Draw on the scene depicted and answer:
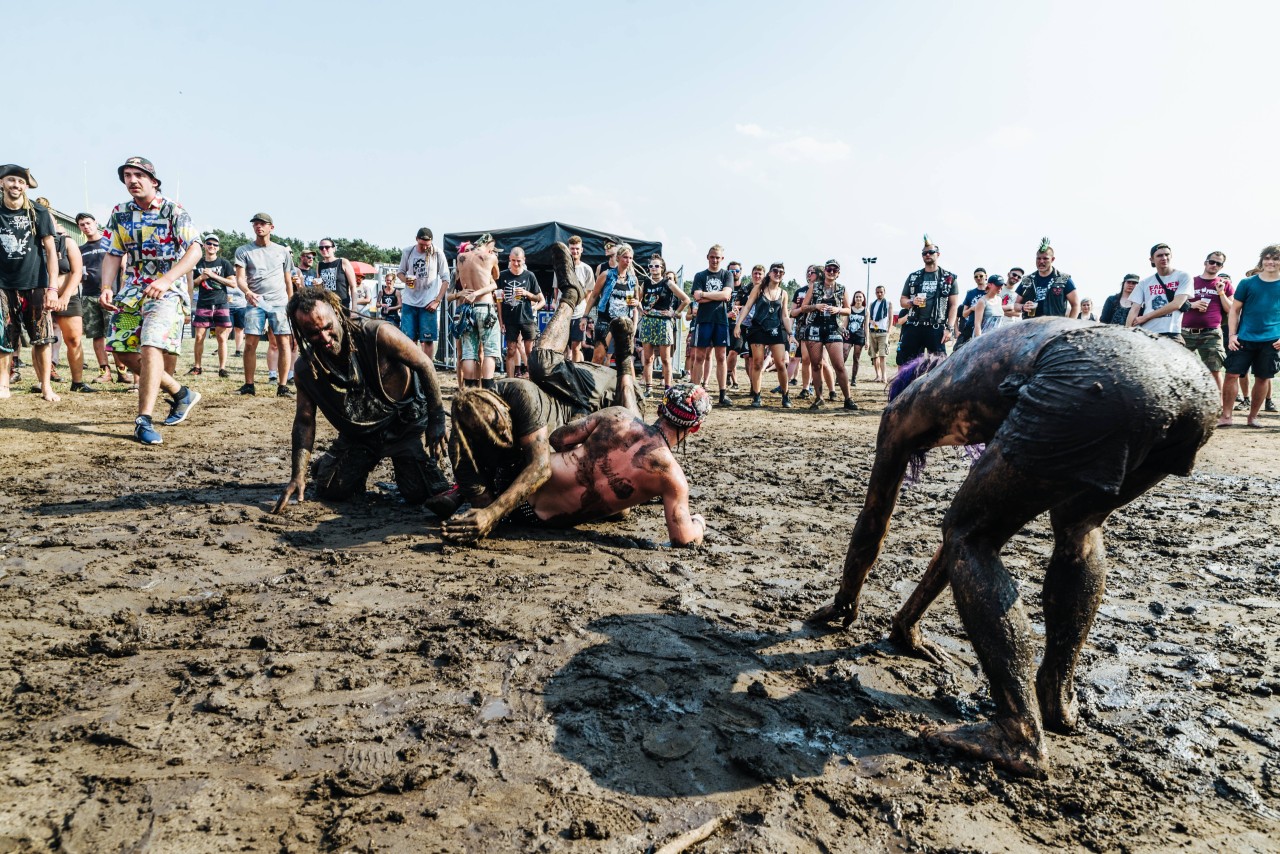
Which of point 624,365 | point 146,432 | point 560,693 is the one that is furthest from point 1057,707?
point 146,432

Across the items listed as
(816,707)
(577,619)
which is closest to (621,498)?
(577,619)

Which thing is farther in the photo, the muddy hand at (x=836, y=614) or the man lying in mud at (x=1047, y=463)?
the muddy hand at (x=836, y=614)

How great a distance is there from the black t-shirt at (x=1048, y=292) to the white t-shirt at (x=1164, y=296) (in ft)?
2.39

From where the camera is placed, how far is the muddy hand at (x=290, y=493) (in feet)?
13.4

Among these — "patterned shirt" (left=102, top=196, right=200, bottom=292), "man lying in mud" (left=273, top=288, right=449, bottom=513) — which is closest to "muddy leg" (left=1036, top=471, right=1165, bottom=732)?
"man lying in mud" (left=273, top=288, right=449, bottom=513)

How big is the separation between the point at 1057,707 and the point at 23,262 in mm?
7888

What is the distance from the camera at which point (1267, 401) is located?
10.0m

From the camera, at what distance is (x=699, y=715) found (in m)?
2.21

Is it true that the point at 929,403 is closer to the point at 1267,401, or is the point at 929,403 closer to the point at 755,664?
the point at 755,664

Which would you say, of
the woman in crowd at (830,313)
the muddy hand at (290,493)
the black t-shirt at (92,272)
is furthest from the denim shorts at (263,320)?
the woman in crowd at (830,313)

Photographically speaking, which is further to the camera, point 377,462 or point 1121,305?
point 1121,305

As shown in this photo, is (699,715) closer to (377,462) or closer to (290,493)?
(290,493)

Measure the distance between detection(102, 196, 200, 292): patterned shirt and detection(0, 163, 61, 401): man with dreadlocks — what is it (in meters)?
1.18

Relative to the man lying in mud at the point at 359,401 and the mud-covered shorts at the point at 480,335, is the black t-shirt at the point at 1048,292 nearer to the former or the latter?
the mud-covered shorts at the point at 480,335
